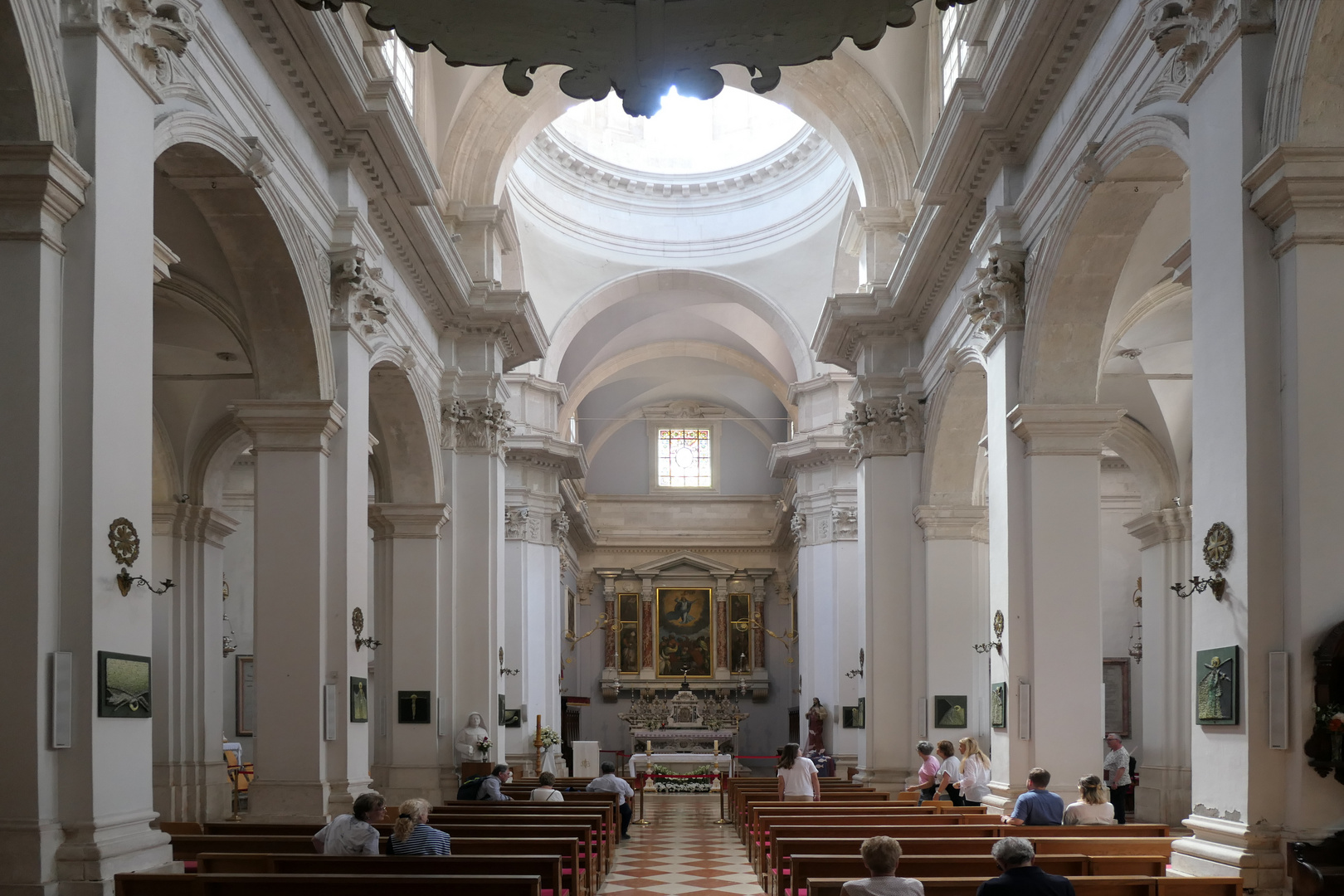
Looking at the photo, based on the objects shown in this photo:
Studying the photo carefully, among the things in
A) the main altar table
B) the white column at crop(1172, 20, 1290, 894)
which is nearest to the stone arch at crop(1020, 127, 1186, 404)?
the white column at crop(1172, 20, 1290, 894)

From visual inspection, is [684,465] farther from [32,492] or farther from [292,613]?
[32,492]

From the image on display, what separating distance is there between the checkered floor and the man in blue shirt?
11.3ft

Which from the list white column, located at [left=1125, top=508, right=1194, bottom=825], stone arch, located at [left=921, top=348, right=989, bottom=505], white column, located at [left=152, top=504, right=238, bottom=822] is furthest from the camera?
white column, located at [left=1125, top=508, right=1194, bottom=825]

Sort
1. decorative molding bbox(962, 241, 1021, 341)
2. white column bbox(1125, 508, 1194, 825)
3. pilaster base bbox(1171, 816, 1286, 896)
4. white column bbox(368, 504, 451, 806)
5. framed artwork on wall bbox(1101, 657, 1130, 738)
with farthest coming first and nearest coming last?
1. framed artwork on wall bbox(1101, 657, 1130, 738)
2. white column bbox(1125, 508, 1194, 825)
3. white column bbox(368, 504, 451, 806)
4. decorative molding bbox(962, 241, 1021, 341)
5. pilaster base bbox(1171, 816, 1286, 896)

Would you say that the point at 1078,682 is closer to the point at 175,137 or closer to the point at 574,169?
the point at 175,137

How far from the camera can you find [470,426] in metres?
20.1

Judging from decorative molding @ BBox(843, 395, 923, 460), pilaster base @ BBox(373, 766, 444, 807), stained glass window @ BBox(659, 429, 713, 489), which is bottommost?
pilaster base @ BBox(373, 766, 444, 807)

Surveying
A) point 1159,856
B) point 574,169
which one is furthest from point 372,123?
point 574,169

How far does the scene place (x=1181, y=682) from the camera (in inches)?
829

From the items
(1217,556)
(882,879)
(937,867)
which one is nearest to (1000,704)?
(937,867)

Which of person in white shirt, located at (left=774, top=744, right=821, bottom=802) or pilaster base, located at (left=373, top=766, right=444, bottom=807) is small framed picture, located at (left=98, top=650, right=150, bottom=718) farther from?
pilaster base, located at (left=373, top=766, right=444, bottom=807)

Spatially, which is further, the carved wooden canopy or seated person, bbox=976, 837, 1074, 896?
seated person, bbox=976, 837, 1074, 896

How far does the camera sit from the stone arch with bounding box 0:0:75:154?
23.2 feet

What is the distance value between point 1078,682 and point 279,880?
26.4ft
